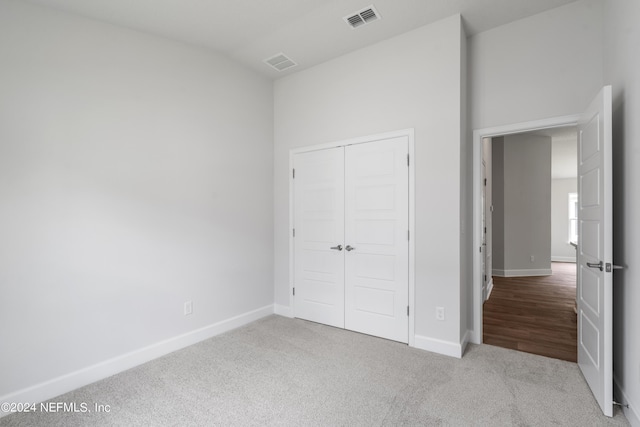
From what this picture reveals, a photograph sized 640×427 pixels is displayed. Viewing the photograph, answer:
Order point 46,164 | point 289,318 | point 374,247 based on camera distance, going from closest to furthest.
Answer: point 46,164
point 374,247
point 289,318

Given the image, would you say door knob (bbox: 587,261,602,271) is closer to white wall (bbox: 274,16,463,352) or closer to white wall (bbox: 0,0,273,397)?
white wall (bbox: 274,16,463,352)

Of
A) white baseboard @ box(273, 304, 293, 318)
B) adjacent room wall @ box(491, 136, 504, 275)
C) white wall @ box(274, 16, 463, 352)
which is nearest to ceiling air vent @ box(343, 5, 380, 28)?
white wall @ box(274, 16, 463, 352)

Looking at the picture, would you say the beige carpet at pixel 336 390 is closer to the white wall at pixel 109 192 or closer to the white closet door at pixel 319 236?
the white wall at pixel 109 192

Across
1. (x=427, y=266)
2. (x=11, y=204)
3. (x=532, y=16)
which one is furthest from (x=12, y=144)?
(x=532, y=16)

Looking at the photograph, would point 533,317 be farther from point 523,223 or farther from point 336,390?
point 523,223

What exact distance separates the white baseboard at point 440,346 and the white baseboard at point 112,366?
6.66ft

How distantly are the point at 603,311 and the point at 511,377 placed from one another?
88 cm

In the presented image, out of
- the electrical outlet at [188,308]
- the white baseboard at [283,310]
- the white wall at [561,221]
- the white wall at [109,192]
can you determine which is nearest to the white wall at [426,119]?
the white wall at [109,192]

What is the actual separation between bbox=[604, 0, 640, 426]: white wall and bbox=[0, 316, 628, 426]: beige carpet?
32 cm

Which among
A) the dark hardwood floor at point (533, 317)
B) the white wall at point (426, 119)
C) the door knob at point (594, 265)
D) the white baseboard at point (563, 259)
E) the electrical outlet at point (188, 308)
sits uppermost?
the white wall at point (426, 119)

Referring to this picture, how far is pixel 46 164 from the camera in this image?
235cm

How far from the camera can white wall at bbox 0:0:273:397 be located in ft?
7.35

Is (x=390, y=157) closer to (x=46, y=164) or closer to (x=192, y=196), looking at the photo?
(x=192, y=196)

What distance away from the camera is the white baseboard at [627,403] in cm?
183
